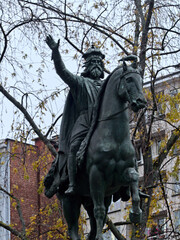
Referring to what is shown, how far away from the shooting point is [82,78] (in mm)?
8805

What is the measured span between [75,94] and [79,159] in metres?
0.99

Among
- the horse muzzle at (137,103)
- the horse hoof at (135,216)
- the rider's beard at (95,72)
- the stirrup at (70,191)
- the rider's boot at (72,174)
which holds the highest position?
the rider's beard at (95,72)

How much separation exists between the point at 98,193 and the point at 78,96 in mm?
1387

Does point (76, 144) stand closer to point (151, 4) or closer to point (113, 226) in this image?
point (113, 226)

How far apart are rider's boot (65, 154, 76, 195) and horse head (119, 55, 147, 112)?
1.00m

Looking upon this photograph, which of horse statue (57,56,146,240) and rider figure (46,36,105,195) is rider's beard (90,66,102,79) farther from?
horse statue (57,56,146,240)

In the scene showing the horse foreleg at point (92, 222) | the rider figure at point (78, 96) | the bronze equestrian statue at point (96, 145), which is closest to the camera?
the bronze equestrian statue at point (96, 145)

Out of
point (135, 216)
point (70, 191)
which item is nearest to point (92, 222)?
point (70, 191)

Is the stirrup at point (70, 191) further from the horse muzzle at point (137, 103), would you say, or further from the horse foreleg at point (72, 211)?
the horse muzzle at point (137, 103)

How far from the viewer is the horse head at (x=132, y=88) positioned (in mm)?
7652

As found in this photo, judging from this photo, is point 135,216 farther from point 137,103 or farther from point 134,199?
point 137,103

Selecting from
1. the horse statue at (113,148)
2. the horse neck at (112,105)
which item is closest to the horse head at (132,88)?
the horse statue at (113,148)

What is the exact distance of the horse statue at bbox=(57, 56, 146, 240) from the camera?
309 inches

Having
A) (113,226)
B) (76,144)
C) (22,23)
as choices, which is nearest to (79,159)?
(76,144)
